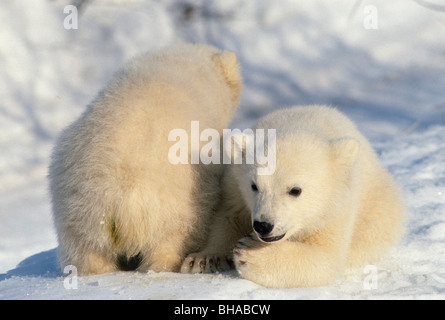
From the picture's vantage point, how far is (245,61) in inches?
376

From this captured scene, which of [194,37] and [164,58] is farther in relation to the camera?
[194,37]

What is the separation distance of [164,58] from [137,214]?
1.19 m

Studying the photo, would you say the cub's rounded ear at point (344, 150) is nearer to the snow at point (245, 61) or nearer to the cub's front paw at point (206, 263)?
the cub's front paw at point (206, 263)

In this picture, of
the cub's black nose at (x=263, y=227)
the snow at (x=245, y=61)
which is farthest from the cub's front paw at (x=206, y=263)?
the snow at (x=245, y=61)

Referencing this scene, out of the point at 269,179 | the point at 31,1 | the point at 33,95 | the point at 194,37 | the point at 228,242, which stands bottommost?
the point at 228,242

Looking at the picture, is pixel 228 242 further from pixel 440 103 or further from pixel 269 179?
pixel 440 103

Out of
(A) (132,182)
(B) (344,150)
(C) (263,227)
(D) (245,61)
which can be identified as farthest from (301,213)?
(D) (245,61)

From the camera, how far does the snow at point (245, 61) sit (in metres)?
7.99

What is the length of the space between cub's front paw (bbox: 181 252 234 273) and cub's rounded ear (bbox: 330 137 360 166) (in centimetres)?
79

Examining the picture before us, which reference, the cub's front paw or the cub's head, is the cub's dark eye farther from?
the cub's front paw

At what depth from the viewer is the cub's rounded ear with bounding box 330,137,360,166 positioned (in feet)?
11.3

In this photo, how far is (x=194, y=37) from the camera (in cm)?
974

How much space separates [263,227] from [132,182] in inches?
26.2

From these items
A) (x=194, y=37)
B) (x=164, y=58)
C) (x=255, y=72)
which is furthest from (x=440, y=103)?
(x=164, y=58)
